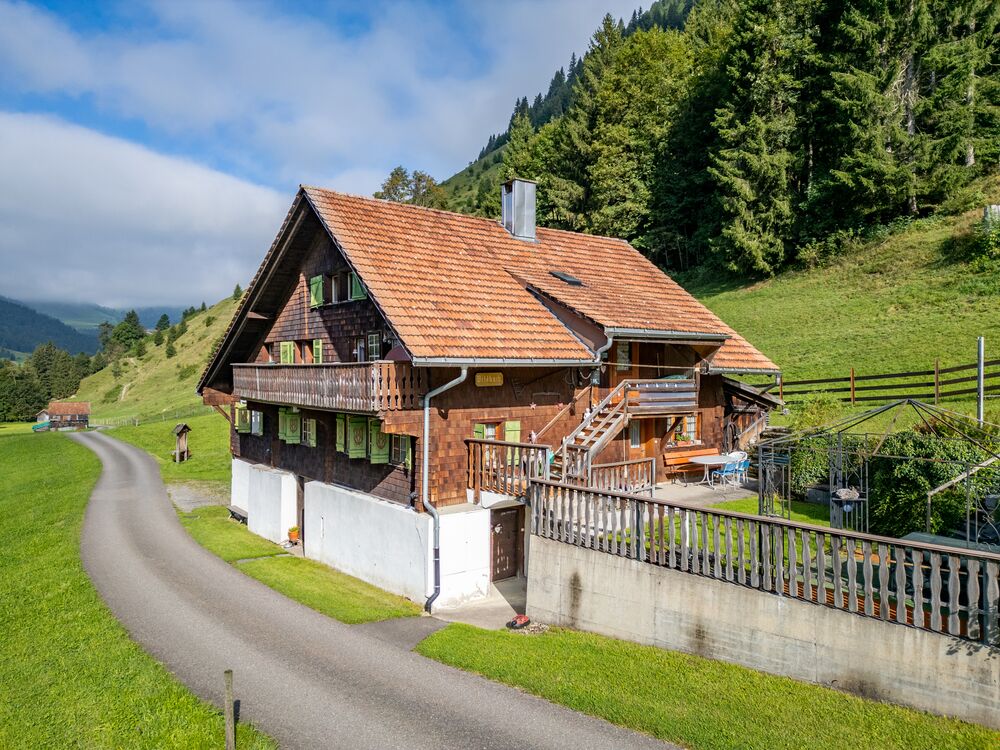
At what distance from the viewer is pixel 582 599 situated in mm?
12125

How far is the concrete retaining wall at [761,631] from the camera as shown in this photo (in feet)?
25.4

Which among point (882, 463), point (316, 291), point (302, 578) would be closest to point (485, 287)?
point (316, 291)

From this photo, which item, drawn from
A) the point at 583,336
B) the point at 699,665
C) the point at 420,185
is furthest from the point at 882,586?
the point at 420,185

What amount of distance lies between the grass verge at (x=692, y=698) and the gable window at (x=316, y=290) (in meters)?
11.9

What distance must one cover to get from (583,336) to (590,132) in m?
45.6

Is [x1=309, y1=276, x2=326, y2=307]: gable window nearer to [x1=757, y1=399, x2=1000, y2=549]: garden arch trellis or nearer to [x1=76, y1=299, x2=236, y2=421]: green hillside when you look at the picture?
[x1=757, y1=399, x2=1000, y2=549]: garden arch trellis

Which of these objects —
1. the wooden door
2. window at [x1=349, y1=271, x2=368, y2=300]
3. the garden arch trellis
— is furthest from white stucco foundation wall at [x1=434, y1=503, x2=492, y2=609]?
window at [x1=349, y1=271, x2=368, y2=300]

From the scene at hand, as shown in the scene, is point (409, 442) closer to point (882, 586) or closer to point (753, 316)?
point (882, 586)

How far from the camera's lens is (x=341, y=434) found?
18.3 m

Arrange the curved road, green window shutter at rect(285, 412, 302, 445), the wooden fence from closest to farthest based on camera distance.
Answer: the curved road
green window shutter at rect(285, 412, 302, 445)
the wooden fence

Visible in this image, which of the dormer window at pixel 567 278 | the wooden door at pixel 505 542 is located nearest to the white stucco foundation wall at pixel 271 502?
the wooden door at pixel 505 542

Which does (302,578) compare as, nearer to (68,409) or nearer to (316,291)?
(316,291)

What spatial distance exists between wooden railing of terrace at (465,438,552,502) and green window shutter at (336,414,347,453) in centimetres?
431

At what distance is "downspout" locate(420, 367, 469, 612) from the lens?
14.4 m
